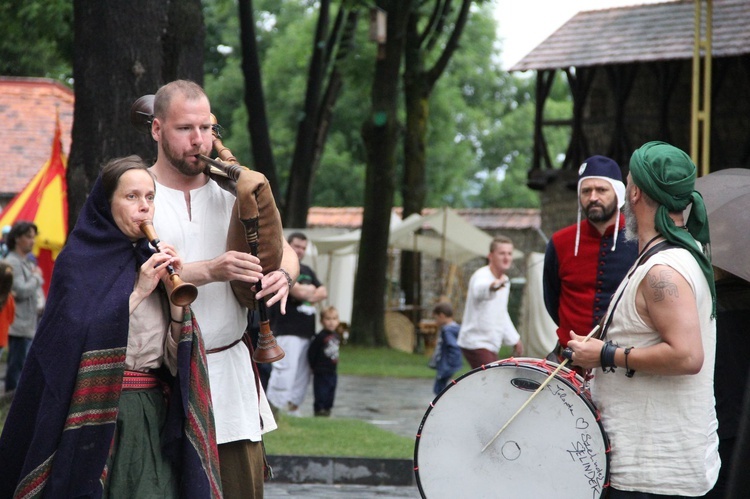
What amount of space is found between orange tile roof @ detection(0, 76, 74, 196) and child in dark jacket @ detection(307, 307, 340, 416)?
25.3 metres

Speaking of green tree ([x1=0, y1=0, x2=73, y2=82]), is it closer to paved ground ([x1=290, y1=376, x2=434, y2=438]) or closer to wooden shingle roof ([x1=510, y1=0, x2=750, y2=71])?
paved ground ([x1=290, y1=376, x2=434, y2=438])

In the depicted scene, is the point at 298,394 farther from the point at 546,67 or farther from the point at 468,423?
the point at 546,67

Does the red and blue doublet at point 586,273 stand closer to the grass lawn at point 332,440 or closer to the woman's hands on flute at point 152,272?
the woman's hands on flute at point 152,272

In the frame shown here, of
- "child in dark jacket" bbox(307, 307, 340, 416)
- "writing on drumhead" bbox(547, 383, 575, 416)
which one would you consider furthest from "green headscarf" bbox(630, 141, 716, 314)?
"child in dark jacket" bbox(307, 307, 340, 416)

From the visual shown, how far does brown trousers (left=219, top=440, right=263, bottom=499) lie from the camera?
15.6ft

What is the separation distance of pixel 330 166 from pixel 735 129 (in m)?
22.9

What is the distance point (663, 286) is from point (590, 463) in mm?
729

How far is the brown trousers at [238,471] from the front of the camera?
475 centimetres

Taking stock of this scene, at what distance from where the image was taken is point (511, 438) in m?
4.95

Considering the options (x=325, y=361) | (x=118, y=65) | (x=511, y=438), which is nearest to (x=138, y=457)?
(x=511, y=438)

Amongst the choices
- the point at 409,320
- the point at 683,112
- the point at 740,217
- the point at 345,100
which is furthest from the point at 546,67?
the point at 740,217

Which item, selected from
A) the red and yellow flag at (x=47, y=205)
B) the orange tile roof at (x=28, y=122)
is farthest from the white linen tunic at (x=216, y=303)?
the orange tile roof at (x=28, y=122)

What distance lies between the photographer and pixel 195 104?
460cm

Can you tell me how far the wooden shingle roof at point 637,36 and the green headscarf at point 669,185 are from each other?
65.9ft
